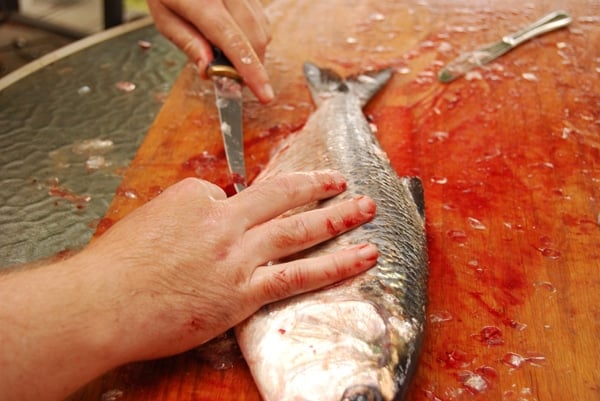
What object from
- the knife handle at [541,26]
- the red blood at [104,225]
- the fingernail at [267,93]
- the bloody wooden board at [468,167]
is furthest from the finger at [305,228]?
the knife handle at [541,26]

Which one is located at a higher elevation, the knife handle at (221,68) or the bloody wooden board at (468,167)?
the knife handle at (221,68)

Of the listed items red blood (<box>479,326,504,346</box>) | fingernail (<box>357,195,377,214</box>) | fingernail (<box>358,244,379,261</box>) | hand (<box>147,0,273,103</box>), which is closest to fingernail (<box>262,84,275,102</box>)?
hand (<box>147,0,273,103</box>)

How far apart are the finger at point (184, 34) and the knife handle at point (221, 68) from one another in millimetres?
21

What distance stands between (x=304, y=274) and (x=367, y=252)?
137mm

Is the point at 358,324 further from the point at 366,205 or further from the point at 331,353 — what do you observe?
the point at 366,205

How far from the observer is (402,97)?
240 cm

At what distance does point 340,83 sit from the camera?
7.50ft

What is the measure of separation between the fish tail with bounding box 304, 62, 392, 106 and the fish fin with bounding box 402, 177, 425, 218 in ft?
1.81

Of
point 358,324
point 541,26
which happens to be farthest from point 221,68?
point 541,26

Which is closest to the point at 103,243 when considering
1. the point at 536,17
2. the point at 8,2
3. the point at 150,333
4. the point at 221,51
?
the point at 150,333

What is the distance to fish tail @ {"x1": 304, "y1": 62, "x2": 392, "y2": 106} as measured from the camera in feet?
7.41

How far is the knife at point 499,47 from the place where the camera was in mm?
2500

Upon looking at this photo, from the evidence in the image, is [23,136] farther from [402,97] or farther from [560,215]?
[560,215]

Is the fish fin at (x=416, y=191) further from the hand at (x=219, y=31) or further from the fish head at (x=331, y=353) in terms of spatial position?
the hand at (x=219, y=31)
